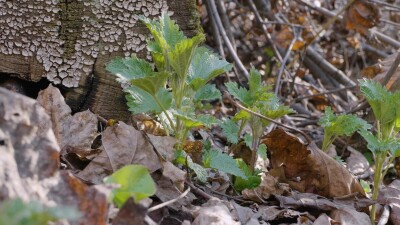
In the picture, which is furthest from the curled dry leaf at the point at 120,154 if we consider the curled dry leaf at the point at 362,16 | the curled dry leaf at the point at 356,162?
the curled dry leaf at the point at 362,16

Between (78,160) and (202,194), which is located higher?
(78,160)

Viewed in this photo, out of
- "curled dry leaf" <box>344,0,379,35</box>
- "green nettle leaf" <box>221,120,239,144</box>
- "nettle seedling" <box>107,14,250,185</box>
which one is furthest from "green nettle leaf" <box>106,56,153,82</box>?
"curled dry leaf" <box>344,0,379,35</box>

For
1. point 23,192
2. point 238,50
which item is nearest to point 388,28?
point 238,50

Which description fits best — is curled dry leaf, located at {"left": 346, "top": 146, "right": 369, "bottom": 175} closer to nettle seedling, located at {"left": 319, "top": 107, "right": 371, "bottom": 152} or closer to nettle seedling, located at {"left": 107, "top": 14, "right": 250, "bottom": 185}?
nettle seedling, located at {"left": 319, "top": 107, "right": 371, "bottom": 152}

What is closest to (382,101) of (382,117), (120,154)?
(382,117)

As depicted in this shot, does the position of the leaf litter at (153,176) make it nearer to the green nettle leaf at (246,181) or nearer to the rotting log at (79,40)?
the green nettle leaf at (246,181)

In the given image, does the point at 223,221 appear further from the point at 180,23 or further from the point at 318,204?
the point at 180,23

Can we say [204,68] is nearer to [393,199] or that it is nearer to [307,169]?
[307,169]
